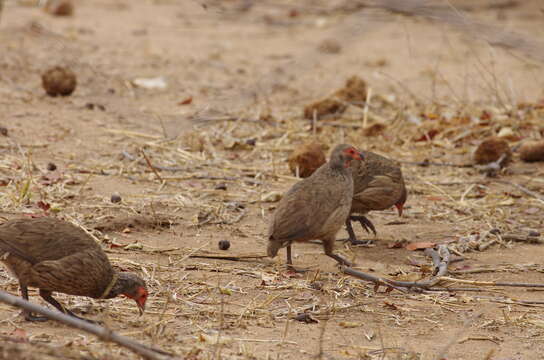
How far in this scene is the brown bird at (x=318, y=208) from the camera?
5.19 m

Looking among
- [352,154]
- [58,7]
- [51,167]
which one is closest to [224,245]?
[352,154]

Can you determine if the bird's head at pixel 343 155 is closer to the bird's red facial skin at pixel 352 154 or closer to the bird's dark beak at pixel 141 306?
the bird's red facial skin at pixel 352 154

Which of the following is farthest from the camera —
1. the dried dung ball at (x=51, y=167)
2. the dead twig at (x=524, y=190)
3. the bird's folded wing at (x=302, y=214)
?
the dead twig at (x=524, y=190)

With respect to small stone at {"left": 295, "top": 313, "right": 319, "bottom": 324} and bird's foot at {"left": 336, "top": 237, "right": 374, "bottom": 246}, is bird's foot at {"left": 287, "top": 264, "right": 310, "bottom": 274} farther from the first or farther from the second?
bird's foot at {"left": 336, "top": 237, "right": 374, "bottom": 246}

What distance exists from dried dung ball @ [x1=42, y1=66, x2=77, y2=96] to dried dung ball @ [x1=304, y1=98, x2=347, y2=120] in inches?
110

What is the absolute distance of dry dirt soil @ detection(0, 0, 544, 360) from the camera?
13.2ft

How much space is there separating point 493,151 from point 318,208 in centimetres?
329

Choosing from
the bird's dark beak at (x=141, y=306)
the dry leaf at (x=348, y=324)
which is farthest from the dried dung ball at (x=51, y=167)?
the dry leaf at (x=348, y=324)

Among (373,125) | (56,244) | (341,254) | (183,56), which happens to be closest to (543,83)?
(373,125)

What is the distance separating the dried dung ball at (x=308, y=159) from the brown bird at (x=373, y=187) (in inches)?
38.9

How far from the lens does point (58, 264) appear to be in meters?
4.11

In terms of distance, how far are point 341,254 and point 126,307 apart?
78.8 inches

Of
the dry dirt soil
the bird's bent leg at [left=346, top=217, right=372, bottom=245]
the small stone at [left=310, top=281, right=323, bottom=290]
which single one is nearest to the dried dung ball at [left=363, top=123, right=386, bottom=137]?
the dry dirt soil

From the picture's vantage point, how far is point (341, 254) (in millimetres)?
5965
